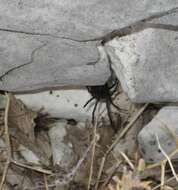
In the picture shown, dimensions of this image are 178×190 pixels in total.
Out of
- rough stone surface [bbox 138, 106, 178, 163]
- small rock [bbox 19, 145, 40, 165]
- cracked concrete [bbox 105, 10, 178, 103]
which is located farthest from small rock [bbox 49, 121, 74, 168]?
cracked concrete [bbox 105, 10, 178, 103]

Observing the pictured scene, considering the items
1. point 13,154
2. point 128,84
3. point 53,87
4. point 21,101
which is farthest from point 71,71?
point 13,154

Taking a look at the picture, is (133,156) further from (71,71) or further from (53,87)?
(71,71)

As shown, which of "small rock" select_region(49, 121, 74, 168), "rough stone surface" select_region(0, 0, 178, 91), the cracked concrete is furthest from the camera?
"small rock" select_region(49, 121, 74, 168)

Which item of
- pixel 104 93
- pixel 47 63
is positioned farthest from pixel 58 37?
pixel 104 93

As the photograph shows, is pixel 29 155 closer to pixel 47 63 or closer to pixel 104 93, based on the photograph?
pixel 104 93

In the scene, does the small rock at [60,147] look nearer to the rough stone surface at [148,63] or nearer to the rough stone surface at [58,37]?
the rough stone surface at [58,37]

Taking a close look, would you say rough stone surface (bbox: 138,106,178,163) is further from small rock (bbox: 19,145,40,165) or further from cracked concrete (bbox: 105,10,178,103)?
small rock (bbox: 19,145,40,165)
